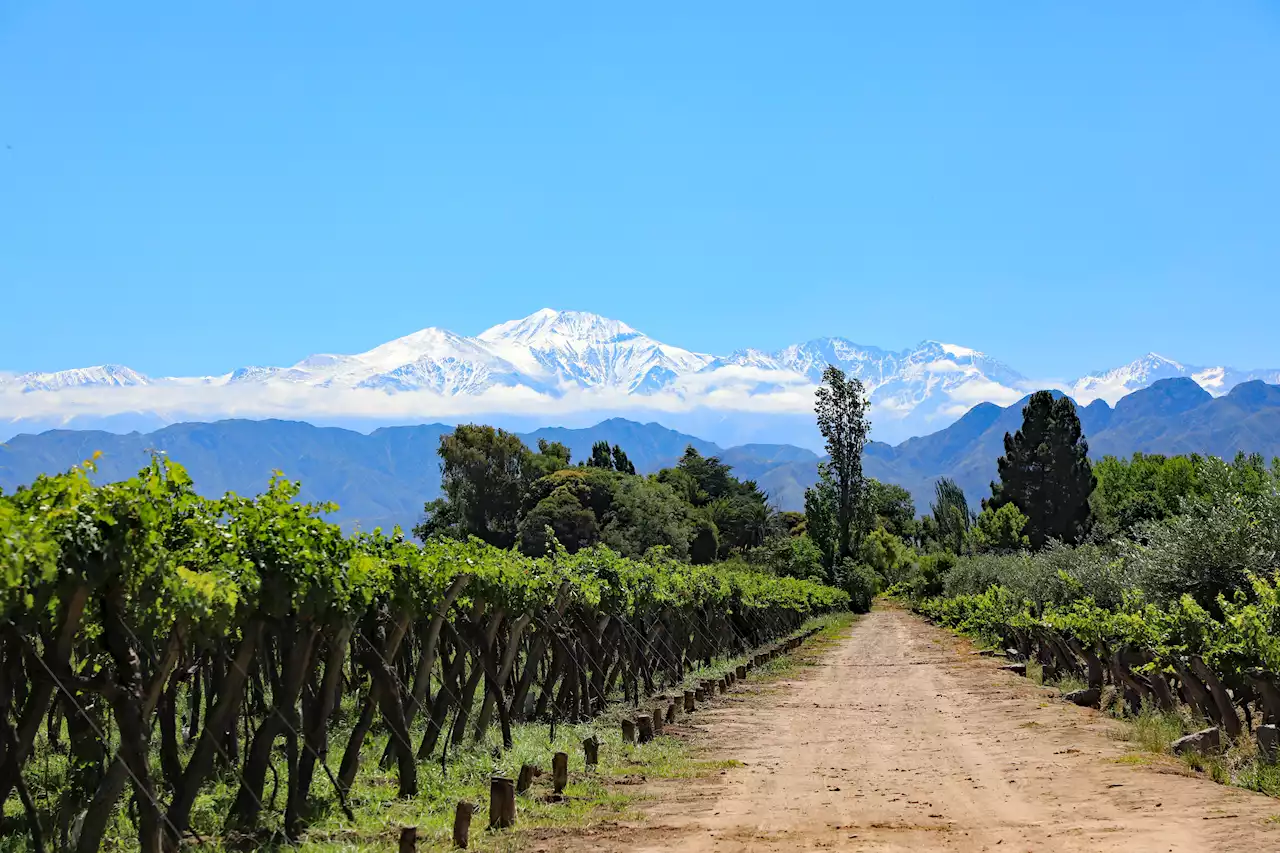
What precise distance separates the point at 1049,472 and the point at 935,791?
91.2m

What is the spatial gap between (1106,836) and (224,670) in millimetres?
10545

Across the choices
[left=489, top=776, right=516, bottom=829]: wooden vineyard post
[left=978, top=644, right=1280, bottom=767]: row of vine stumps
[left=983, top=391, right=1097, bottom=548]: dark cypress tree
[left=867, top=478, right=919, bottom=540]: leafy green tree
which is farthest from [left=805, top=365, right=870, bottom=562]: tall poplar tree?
[left=489, top=776, right=516, bottom=829]: wooden vineyard post

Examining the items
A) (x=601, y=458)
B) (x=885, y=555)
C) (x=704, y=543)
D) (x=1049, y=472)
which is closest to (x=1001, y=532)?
(x=1049, y=472)

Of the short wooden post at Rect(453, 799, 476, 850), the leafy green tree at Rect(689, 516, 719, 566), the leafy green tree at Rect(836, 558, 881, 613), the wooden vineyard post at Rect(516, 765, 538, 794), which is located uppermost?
the short wooden post at Rect(453, 799, 476, 850)

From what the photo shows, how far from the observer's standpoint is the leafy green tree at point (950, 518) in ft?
369

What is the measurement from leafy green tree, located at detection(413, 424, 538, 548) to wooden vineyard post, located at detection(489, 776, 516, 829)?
8332cm

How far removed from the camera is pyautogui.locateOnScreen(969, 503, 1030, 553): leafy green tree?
290 ft

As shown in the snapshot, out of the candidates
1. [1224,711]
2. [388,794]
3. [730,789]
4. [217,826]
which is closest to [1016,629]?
[1224,711]

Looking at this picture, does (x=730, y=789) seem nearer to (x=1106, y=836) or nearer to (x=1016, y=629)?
(x=1106, y=836)

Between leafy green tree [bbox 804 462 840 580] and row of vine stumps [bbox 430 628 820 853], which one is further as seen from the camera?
leafy green tree [bbox 804 462 840 580]

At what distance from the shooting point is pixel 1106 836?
1136 cm

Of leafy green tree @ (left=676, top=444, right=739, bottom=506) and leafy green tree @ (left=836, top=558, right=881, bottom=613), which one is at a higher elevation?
leafy green tree @ (left=676, top=444, right=739, bottom=506)

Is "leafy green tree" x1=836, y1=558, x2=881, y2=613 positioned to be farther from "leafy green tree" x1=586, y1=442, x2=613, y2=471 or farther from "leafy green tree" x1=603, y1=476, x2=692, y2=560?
"leafy green tree" x1=586, y1=442, x2=613, y2=471

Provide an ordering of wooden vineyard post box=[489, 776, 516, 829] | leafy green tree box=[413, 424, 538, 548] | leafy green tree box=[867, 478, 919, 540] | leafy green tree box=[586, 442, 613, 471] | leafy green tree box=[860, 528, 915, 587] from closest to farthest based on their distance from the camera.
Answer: wooden vineyard post box=[489, 776, 516, 829]
leafy green tree box=[413, 424, 538, 548]
leafy green tree box=[860, 528, 915, 587]
leafy green tree box=[586, 442, 613, 471]
leafy green tree box=[867, 478, 919, 540]
